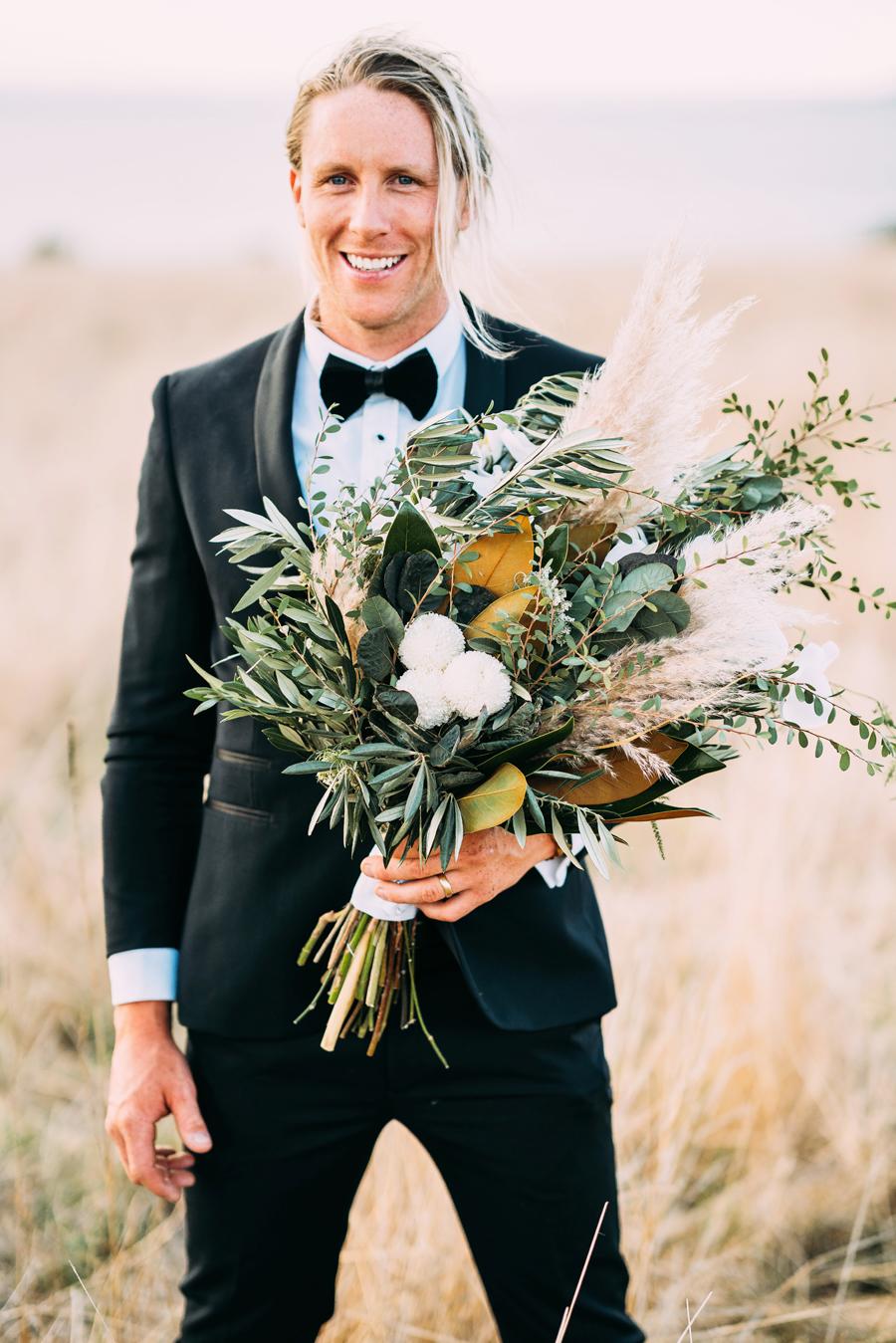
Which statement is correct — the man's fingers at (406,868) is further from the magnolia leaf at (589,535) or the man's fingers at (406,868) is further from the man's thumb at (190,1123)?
the man's thumb at (190,1123)

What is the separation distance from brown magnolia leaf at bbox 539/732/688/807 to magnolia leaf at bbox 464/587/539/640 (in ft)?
0.65

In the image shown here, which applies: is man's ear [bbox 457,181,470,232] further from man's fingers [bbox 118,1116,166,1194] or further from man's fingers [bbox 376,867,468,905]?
man's fingers [bbox 118,1116,166,1194]

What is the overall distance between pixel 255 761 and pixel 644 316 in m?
0.88

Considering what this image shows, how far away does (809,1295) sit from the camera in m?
2.67

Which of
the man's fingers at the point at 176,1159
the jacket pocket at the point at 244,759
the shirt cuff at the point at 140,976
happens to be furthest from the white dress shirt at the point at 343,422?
the jacket pocket at the point at 244,759

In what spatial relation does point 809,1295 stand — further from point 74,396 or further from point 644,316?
point 74,396

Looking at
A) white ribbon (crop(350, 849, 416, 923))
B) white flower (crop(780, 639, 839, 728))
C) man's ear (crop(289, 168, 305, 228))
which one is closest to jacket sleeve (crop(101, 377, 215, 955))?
man's ear (crop(289, 168, 305, 228))

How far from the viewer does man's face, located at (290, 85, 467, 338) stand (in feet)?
5.33

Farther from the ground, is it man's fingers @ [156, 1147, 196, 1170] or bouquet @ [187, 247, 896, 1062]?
bouquet @ [187, 247, 896, 1062]

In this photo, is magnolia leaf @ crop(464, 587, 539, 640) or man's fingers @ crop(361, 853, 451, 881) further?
man's fingers @ crop(361, 853, 451, 881)

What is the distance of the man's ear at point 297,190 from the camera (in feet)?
5.85

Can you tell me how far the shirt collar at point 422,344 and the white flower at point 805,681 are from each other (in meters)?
0.78

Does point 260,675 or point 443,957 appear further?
point 443,957

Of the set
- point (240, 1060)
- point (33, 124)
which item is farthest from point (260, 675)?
point (33, 124)
